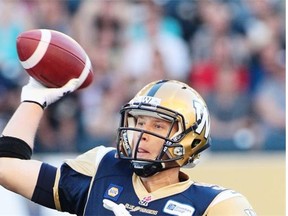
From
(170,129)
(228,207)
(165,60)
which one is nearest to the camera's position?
(228,207)

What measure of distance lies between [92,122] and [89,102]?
0.26 meters

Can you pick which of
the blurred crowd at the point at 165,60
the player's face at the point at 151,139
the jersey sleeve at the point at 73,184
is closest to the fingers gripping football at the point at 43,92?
the jersey sleeve at the point at 73,184

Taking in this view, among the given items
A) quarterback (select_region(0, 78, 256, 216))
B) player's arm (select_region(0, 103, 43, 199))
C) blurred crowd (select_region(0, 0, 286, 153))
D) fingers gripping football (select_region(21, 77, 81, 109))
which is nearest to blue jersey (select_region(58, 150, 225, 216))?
quarterback (select_region(0, 78, 256, 216))

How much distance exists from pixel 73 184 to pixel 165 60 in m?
4.23

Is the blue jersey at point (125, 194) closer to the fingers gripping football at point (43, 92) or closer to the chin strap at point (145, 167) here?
the chin strap at point (145, 167)

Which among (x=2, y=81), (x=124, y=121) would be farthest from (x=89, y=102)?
(x=124, y=121)

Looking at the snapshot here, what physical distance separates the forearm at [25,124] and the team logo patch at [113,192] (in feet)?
1.24

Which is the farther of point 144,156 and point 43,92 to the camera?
point 43,92

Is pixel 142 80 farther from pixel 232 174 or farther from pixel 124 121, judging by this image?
pixel 124 121

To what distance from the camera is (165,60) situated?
7590 mm

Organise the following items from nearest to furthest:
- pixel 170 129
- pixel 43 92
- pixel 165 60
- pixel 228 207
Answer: pixel 228 207 < pixel 170 129 < pixel 43 92 < pixel 165 60

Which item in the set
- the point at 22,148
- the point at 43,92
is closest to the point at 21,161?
the point at 22,148

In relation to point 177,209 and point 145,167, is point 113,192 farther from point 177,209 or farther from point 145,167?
point 177,209

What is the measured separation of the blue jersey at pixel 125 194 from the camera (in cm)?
333
